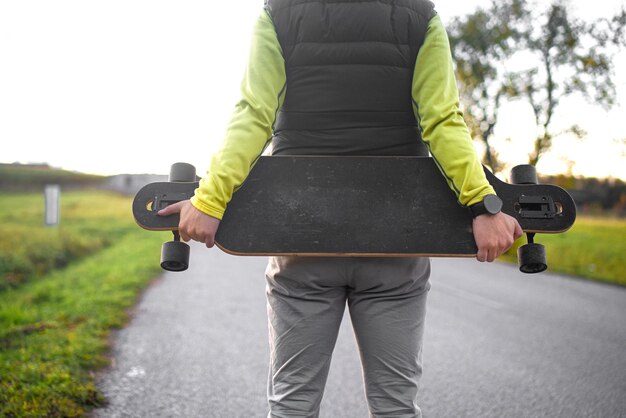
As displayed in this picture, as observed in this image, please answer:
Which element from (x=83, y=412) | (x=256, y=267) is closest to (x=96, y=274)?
(x=256, y=267)

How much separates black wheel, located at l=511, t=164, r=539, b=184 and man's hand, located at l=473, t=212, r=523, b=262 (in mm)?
232

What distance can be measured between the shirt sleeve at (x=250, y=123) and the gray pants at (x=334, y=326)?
33 cm

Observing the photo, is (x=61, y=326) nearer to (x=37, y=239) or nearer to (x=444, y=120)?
(x=444, y=120)

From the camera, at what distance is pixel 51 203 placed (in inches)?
536

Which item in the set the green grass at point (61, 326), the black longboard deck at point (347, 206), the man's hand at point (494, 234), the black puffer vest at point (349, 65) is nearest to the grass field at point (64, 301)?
the green grass at point (61, 326)

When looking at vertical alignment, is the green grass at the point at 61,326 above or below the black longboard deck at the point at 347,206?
below

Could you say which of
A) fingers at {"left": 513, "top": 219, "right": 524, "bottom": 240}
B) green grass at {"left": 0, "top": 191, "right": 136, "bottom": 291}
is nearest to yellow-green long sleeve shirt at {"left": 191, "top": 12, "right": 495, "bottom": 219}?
fingers at {"left": 513, "top": 219, "right": 524, "bottom": 240}

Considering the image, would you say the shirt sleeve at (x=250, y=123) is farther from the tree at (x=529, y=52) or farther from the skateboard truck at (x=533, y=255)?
the tree at (x=529, y=52)

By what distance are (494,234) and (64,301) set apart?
6.12 m

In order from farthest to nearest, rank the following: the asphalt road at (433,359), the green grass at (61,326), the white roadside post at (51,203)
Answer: the white roadside post at (51,203)
the asphalt road at (433,359)
the green grass at (61,326)

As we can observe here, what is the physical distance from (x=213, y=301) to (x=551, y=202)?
558 centimetres

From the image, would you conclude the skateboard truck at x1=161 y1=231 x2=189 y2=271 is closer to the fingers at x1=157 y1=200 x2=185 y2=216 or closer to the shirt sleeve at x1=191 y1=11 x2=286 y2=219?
the fingers at x1=157 y1=200 x2=185 y2=216

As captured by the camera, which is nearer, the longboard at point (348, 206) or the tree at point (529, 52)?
the longboard at point (348, 206)

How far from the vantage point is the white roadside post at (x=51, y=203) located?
13.3 metres
